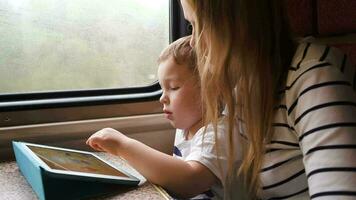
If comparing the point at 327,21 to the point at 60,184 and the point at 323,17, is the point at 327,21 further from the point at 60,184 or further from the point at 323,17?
the point at 60,184

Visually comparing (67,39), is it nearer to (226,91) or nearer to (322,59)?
(226,91)

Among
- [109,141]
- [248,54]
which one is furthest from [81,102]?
[248,54]

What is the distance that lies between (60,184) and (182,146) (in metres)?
0.43

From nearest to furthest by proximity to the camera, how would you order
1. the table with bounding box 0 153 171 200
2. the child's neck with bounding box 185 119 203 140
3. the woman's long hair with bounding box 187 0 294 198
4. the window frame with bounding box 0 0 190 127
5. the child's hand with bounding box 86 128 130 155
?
the woman's long hair with bounding box 187 0 294 198, the table with bounding box 0 153 171 200, the child's hand with bounding box 86 128 130 155, the child's neck with bounding box 185 119 203 140, the window frame with bounding box 0 0 190 127

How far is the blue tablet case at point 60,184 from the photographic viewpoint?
875mm

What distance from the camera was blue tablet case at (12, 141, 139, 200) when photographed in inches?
34.4

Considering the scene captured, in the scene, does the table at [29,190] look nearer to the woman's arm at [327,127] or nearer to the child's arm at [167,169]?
the child's arm at [167,169]

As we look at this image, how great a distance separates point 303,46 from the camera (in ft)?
2.90

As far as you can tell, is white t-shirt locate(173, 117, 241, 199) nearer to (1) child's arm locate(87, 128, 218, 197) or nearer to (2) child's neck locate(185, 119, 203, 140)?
(1) child's arm locate(87, 128, 218, 197)

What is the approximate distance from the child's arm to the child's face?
0.16m

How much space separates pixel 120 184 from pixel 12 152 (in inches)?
17.5

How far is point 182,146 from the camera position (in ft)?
4.06

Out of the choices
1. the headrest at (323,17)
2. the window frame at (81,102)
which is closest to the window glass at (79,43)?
the window frame at (81,102)

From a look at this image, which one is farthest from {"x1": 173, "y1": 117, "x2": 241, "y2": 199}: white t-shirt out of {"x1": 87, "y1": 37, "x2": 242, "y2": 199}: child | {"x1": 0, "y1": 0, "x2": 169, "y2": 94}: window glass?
{"x1": 0, "y1": 0, "x2": 169, "y2": 94}: window glass
